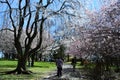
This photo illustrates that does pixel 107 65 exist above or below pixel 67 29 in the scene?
below

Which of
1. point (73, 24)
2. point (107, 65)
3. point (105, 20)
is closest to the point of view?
point (105, 20)

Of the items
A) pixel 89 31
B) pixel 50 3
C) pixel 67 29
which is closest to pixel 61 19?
pixel 67 29

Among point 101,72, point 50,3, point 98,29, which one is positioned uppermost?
point 50,3

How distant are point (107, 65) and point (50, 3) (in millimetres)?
11278

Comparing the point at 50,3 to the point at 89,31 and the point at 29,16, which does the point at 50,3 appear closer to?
the point at 29,16

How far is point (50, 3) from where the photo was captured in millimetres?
32906

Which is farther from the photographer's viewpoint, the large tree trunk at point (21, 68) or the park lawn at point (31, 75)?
the large tree trunk at point (21, 68)

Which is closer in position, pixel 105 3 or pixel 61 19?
pixel 105 3

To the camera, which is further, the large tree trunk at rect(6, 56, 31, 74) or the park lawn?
the large tree trunk at rect(6, 56, 31, 74)

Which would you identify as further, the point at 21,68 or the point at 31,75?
the point at 21,68

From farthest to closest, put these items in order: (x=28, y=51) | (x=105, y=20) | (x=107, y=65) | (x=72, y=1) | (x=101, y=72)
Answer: (x=28, y=51)
(x=72, y=1)
(x=107, y=65)
(x=101, y=72)
(x=105, y=20)

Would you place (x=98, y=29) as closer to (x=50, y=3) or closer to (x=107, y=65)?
(x=107, y=65)

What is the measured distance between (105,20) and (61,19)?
10414 mm

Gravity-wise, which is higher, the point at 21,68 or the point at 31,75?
the point at 21,68
